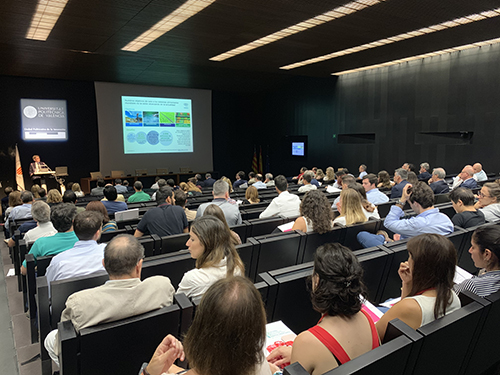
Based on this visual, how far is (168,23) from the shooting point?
648 centimetres

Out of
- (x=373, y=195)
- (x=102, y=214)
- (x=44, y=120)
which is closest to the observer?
(x=102, y=214)

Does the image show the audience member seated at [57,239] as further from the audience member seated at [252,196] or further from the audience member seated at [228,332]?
the audience member seated at [252,196]

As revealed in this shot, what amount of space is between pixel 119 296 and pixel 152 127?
13218 millimetres

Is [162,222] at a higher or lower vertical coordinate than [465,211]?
lower

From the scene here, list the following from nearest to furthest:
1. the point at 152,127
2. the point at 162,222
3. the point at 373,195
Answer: the point at 162,222 < the point at 373,195 < the point at 152,127

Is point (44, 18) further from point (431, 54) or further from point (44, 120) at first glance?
point (431, 54)

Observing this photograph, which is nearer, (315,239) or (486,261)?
(486,261)

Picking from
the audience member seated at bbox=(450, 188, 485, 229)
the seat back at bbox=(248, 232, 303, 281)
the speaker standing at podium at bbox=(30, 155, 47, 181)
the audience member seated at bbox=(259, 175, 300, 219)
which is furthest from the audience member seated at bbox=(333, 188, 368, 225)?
the speaker standing at podium at bbox=(30, 155, 47, 181)

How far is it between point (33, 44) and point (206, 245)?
8.08 m

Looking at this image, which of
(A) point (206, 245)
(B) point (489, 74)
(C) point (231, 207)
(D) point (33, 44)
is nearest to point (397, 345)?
(A) point (206, 245)

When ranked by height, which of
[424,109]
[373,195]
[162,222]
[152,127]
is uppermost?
[424,109]

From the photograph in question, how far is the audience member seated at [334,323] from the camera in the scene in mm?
1230

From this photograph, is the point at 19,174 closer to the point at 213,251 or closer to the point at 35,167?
the point at 35,167

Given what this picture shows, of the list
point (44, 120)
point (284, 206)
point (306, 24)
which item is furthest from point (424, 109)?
point (44, 120)
